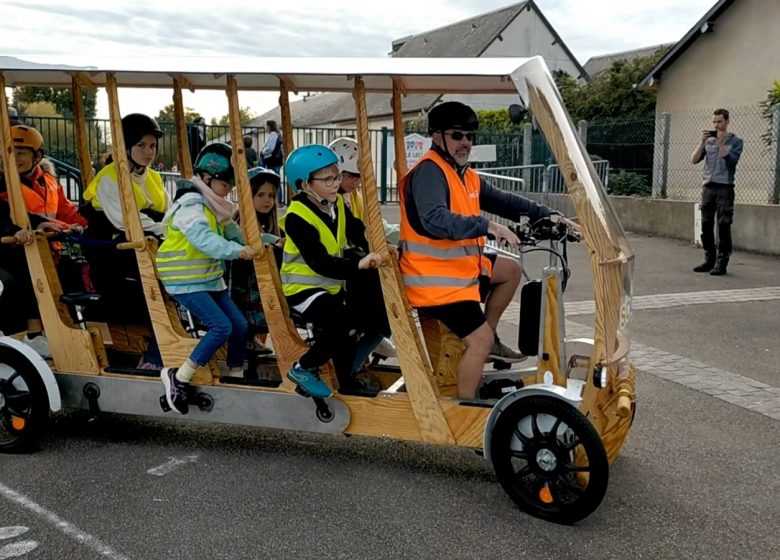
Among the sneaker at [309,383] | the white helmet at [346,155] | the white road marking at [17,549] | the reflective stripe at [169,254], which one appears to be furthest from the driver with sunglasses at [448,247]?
the white road marking at [17,549]

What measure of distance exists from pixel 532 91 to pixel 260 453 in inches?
97.1

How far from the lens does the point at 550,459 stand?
3.86 metres

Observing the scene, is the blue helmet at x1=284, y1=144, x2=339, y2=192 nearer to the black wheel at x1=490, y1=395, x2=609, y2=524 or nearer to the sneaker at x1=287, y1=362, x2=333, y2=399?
the sneaker at x1=287, y1=362, x2=333, y2=399

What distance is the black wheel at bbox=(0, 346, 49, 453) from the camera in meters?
4.67

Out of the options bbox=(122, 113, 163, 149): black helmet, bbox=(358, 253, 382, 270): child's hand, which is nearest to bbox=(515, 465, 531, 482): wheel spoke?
bbox=(358, 253, 382, 270): child's hand

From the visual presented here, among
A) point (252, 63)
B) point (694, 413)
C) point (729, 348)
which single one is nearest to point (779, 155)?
point (729, 348)

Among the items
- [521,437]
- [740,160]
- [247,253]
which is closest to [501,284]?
[521,437]

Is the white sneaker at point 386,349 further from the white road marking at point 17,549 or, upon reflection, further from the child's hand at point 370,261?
the white road marking at point 17,549

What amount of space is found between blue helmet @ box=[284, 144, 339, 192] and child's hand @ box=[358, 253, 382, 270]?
53 cm

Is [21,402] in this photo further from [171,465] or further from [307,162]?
[307,162]

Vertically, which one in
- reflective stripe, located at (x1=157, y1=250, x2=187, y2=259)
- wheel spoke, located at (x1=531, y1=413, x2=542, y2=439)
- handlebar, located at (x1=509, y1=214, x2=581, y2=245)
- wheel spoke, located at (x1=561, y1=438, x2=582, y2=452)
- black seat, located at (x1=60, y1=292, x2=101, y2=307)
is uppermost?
handlebar, located at (x1=509, y1=214, x2=581, y2=245)

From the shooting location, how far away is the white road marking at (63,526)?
357cm

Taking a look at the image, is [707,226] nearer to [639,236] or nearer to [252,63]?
[639,236]

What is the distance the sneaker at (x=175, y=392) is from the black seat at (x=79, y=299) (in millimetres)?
683
